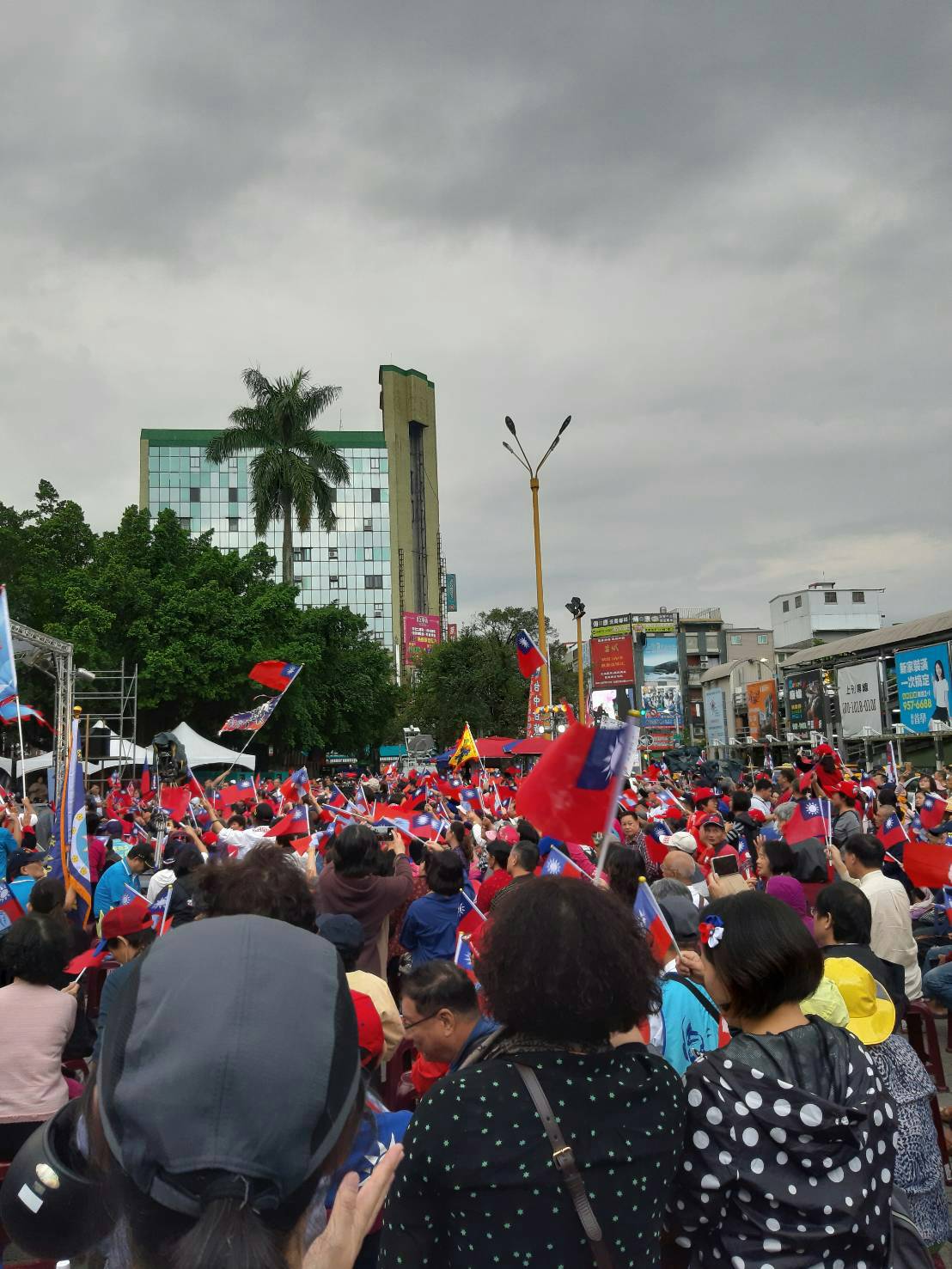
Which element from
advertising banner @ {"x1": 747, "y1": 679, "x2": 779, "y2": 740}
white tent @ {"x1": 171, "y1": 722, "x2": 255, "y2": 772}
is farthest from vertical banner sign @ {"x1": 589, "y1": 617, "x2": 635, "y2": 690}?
white tent @ {"x1": 171, "y1": 722, "x2": 255, "y2": 772}

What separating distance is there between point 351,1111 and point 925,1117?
8.71 feet

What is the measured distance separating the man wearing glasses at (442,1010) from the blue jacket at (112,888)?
4.90 meters

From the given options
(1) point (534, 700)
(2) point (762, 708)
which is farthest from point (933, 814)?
(2) point (762, 708)

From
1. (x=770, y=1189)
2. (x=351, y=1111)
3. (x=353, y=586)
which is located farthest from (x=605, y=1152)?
(x=353, y=586)

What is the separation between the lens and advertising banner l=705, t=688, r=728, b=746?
7075 cm

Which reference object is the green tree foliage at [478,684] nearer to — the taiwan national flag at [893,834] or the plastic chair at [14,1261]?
the taiwan national flag at [893,834]

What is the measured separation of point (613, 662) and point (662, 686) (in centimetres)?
497

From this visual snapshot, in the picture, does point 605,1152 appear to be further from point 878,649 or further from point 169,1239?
point 878,649

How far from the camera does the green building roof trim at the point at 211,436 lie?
95.5 metres

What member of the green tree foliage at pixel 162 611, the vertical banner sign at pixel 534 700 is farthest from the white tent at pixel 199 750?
the vertical banner sign at pixel 534 700

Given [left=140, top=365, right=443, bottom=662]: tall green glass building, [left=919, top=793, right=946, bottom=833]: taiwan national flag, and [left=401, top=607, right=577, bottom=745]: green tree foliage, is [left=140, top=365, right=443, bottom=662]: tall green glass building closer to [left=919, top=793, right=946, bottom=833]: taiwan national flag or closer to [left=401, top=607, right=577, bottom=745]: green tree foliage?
[left=401, top=607, right=577, bottom=745]: green tree foliage

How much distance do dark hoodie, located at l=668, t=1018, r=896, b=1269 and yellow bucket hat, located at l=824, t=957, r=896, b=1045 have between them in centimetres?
119

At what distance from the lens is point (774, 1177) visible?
6.96ft

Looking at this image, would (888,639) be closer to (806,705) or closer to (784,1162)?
(806,705)
